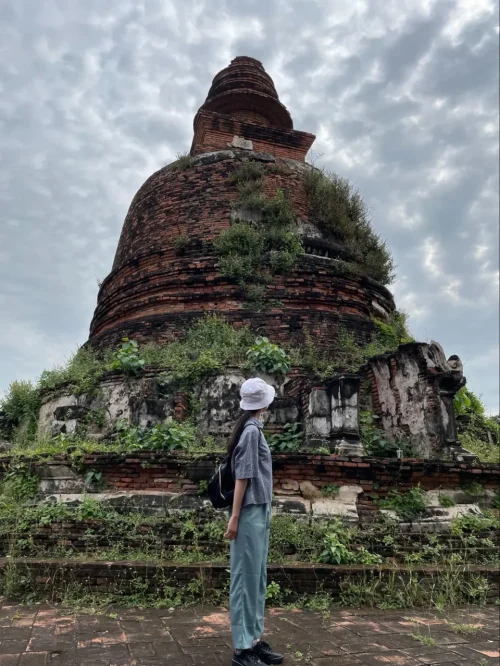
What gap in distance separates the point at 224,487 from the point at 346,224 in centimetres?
737

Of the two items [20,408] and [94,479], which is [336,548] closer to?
[94,479]

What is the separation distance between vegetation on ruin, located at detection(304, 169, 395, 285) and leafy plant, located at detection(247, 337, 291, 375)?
129 inches

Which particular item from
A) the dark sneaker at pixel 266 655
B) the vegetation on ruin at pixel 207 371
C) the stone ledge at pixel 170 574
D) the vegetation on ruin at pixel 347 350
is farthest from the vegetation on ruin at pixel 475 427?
the dark sneaker at pixel 266 655

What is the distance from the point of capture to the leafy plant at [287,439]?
564cm

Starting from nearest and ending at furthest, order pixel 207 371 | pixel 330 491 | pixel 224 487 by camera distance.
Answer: pixel 224 487, pixel 330 491, pixel 207 371

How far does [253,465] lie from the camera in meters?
2.77

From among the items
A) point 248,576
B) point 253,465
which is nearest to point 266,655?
point 248,576

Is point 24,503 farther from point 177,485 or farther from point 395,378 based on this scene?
point 395,378

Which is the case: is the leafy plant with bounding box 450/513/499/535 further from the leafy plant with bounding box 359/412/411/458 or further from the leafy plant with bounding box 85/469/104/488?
the leafy plant with bounding box 85/469/104/488

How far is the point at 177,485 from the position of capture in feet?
A: 16.6

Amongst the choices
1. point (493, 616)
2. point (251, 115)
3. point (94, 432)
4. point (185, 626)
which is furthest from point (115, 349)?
point (251, 115)

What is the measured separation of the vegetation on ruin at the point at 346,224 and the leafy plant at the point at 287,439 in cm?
412

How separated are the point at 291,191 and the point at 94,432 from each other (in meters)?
5.72

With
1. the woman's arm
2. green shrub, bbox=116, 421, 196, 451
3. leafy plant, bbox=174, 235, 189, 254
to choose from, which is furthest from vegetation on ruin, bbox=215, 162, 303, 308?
the woman's arm
